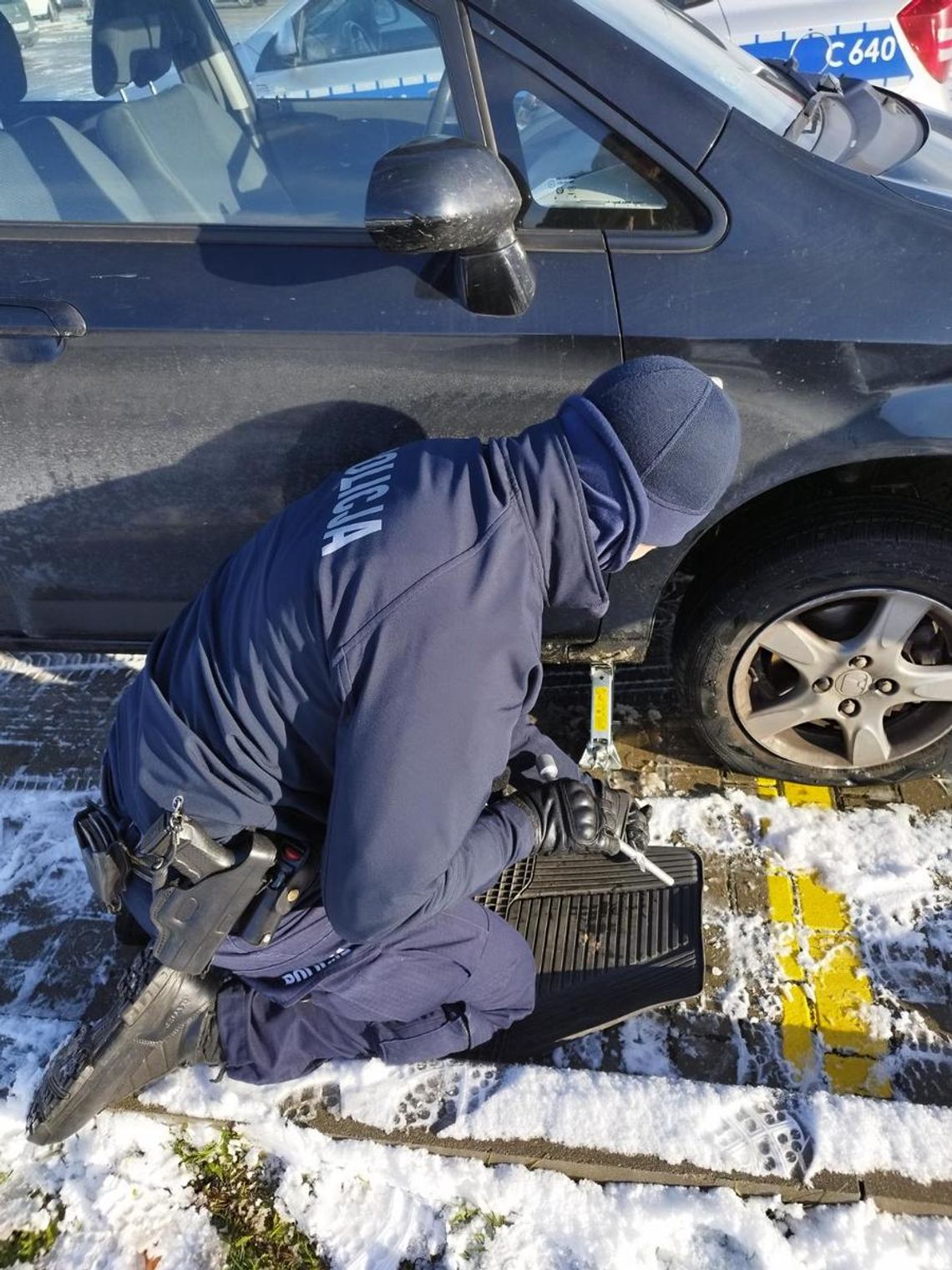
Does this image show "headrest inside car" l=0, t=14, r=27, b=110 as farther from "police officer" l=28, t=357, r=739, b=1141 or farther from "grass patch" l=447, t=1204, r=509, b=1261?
"grass patch" l=447, t=1204, r=509, b=1261

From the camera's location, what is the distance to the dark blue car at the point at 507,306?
1.73 meters

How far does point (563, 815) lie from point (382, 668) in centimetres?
76

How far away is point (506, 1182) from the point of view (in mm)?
1678

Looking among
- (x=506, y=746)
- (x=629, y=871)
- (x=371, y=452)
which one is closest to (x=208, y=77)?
(x=371, y=452)

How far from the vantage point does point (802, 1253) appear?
5.18 ft

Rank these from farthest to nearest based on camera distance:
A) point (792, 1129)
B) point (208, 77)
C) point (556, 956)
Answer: point (208, 77)
point (556, 956)
point (792, 1129)

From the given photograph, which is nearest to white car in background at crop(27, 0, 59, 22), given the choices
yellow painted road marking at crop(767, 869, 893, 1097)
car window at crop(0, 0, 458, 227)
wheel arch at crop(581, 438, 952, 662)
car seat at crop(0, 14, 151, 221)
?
car window at crop(0, 0, 458, 227)

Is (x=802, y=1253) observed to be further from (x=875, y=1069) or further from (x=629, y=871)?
(x=629, y=871)

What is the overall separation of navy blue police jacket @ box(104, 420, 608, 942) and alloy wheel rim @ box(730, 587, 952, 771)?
89 cm

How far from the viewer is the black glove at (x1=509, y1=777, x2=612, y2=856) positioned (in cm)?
186

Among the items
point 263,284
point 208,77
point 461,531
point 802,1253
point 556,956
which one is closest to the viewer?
point 461,531

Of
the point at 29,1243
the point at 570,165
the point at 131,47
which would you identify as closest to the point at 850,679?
the point at 570,165

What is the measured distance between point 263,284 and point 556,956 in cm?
160

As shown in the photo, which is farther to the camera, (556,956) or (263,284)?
(556,956)
